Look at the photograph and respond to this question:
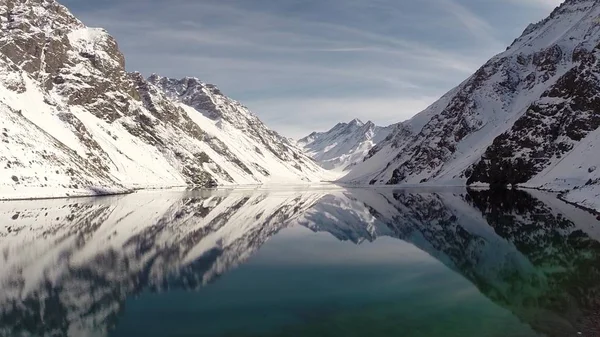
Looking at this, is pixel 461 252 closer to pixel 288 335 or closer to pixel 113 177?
pixel 288 335

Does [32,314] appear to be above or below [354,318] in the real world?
above

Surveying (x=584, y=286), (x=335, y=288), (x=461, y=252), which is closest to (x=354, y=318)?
(x=335, y=288)

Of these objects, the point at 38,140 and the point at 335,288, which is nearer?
the point at 335,288

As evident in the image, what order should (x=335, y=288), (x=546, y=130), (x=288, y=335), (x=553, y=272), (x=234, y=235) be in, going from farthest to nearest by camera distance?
(x=546, y=130) < (x=234, y=235) < (x=553, y=272) < (x=335, y=288) < (x=288, y=335)

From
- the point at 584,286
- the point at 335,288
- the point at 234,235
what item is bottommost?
the point at 584,286

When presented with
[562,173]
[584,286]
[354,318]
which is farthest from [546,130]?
[354,318]

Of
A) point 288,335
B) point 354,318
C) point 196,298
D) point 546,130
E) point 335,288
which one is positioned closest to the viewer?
point 288,335

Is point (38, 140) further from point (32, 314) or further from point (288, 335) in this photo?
point (288, 335)
